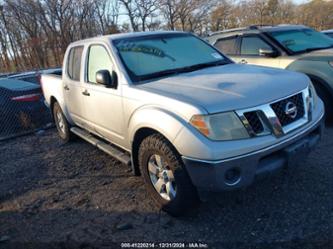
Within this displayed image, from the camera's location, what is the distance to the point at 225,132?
2592mm

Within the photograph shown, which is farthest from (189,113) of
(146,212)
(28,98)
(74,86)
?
(28,98)

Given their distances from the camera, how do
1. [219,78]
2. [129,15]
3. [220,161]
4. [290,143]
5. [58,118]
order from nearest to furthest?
[220,161]
[290,143]
[219,78]
[58,118]
[129,15]

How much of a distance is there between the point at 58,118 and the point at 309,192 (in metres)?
4.62

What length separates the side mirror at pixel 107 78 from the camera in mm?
3545

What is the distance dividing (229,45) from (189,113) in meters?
4.68

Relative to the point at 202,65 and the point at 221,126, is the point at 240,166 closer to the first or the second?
the point at 221,126

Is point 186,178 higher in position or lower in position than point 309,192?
higher

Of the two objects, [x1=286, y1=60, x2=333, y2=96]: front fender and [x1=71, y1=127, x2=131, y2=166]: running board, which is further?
[x1=286, y1=60, x2=333, y2=96]: front fender

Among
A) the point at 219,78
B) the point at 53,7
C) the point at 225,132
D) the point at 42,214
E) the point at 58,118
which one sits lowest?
the point at 42,214

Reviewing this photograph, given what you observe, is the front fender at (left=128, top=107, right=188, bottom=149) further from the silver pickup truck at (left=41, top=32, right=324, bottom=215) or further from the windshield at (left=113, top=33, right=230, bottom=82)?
the windshield at (left=113, top=33, right=230, bottom=82)

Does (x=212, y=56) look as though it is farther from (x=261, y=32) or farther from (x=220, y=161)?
(x=261, y=32)

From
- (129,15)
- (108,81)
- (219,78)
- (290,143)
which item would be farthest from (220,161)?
(129,15)

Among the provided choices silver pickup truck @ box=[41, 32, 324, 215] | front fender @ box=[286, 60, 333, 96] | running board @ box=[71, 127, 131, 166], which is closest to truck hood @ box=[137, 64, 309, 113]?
silver pickup truck @ box=[41, 32, 324, 215]

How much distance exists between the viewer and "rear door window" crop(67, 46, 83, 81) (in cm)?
468
